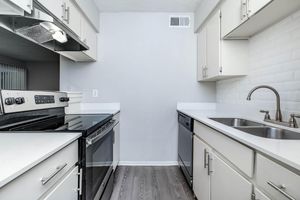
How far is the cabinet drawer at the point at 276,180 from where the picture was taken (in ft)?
2.33

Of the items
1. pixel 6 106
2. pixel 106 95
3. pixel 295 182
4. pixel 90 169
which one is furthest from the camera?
pixel 106 95

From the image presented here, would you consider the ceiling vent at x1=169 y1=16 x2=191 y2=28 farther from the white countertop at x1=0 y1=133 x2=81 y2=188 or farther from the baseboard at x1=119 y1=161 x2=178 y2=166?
the white countertop at x1=0 y1=133 x2=81 y2=188

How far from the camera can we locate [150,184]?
8.26 ft

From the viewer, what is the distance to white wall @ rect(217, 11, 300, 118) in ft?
5.20

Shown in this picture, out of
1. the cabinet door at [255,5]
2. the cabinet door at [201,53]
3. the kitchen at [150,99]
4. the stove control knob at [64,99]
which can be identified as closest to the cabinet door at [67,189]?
the kitchen at [150,99]

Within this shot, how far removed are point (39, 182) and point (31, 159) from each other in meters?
0.12

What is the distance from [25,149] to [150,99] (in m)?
2.38

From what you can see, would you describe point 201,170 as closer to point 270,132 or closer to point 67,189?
point 270,132

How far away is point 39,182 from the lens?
79 centimetres

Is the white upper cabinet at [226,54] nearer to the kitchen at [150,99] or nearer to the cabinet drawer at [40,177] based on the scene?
the kitchen at [150,99]

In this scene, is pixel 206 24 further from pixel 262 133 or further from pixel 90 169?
pixel 90 169

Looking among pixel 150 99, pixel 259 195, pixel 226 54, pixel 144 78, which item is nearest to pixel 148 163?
pixel 150 99

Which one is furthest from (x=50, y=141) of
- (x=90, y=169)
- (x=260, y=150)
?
(x=260, y=150)

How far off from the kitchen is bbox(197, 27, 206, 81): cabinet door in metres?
0.03
